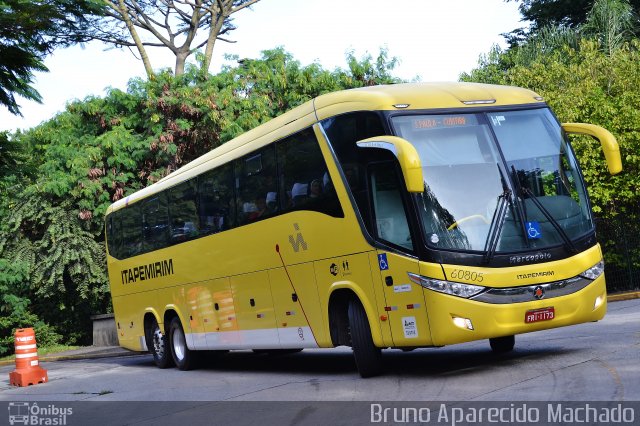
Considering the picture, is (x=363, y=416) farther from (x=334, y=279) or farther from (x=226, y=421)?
(x=334, y=279)

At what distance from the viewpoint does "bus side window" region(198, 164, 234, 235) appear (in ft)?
51.7

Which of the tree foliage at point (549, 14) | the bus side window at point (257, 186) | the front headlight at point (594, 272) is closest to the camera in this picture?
the front headlight at point (594, 272)

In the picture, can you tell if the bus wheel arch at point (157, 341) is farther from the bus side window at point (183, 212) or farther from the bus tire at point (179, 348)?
the bus side window at point (183, 212)

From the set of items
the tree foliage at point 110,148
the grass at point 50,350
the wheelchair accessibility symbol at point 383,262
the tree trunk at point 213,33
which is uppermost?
the tree trunk at point 213,33

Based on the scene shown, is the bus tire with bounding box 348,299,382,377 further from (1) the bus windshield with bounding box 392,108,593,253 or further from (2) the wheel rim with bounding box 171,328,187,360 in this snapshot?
(2) the wheel rim with bounding box 171,328,187,360

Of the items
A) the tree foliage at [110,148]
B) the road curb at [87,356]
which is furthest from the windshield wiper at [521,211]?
the tree foliage at [110,148]

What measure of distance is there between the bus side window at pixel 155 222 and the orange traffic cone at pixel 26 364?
9.87 feet

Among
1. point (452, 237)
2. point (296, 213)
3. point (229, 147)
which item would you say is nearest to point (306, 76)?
point (229, 147)

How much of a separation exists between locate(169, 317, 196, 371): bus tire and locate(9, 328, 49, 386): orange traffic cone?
8.36 ft

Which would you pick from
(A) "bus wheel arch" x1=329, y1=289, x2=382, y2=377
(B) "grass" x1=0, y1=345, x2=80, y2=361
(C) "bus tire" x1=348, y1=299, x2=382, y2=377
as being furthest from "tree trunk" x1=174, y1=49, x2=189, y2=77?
(C) "bus tire" x1=348, y1=299, x2=382, y2=377

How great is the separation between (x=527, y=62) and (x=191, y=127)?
48.7ft

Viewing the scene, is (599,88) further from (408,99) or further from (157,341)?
(408,99)

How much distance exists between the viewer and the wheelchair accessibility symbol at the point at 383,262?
11242 mm

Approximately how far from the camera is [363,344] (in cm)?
1182
